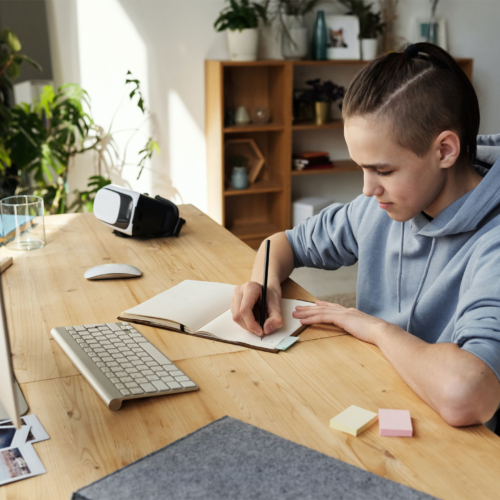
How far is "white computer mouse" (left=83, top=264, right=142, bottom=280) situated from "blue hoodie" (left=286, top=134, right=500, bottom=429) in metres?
0.42

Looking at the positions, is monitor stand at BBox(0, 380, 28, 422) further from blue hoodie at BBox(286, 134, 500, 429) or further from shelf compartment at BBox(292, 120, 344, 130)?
shelf compartment at BBox(292, 120, 344, 130)

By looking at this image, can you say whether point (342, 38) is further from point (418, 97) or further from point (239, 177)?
point (418, 97)

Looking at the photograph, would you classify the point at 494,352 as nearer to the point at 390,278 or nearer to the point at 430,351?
the point at 430,351

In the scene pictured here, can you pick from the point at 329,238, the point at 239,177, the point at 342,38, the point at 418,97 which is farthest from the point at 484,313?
the point at 342,38

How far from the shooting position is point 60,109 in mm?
3281

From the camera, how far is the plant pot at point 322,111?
3.85 metres

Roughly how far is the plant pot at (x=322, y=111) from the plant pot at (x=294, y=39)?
13.4 inches

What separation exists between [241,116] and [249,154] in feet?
1.03

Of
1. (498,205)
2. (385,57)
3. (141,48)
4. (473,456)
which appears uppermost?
(141,48)

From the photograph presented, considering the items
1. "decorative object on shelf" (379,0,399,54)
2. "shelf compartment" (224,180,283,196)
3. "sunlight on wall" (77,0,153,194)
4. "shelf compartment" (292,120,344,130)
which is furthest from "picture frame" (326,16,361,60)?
"sunlight on wall" (77,0,153,194)

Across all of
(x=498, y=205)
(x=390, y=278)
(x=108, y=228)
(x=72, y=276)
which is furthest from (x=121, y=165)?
(x=498, y=205)

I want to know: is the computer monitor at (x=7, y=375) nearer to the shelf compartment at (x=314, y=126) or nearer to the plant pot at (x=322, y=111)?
the shelf compartment at (x=314, y=126)

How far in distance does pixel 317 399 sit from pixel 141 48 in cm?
318

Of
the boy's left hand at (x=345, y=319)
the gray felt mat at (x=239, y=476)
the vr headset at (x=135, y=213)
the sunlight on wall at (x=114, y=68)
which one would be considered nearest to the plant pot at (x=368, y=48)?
the sunlight on wall at (x=114, y=68)
